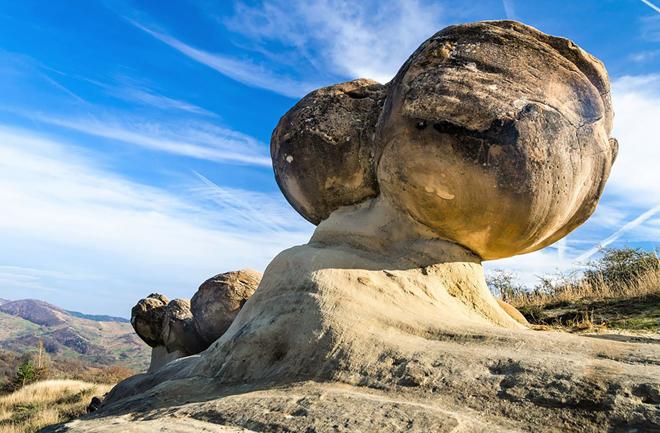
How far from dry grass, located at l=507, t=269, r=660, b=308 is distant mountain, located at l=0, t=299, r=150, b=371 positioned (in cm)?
7152

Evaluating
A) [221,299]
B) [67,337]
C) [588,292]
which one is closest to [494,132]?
[221,299]

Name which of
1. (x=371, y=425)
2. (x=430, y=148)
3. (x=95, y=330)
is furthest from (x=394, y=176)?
(x=95, y=330)

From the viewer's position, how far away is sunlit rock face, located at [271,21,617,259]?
12.2 feet

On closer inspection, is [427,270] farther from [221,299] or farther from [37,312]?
[37,312]

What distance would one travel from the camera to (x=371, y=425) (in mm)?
2365

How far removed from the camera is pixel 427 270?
4.09m

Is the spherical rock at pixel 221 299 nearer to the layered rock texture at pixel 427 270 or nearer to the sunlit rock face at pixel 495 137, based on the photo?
the layered rock texture at pixel 427 270

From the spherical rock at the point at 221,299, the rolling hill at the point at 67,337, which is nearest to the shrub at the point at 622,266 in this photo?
the spherical rock at the point at 221,299

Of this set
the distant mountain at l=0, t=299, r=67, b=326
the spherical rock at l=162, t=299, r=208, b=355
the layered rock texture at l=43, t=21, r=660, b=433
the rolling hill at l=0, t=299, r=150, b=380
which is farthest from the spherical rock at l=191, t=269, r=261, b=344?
the distant mountain at l=0, t=299, r=67, b=326

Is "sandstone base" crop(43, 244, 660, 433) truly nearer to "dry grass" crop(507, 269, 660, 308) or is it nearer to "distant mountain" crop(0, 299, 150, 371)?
"dry grass" crop(507, 269, 660, 308)

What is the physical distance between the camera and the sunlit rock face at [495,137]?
147 inches

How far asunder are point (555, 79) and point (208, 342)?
7298 millimetres

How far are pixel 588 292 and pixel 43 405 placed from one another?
13.0 metres

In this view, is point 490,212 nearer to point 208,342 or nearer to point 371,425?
point 371,425
